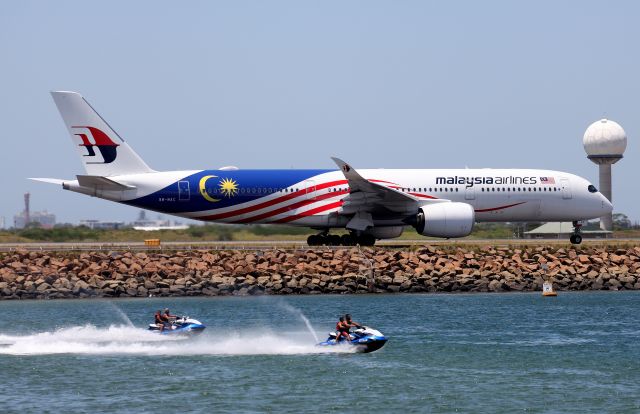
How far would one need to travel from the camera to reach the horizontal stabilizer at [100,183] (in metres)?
66.2

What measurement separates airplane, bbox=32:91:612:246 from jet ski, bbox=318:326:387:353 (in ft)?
84.4

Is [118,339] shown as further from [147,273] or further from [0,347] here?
[147,273]

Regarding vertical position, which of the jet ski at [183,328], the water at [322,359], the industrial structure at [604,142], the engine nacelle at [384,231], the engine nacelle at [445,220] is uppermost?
the industrial structure at [604,142]

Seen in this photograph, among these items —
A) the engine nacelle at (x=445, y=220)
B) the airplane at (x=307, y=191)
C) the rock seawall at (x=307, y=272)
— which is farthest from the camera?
the airplane at (x=307, y=191)

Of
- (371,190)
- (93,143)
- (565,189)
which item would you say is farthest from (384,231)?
(93,143)

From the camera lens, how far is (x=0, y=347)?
43.5 meters

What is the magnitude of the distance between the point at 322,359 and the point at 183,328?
5491 mm

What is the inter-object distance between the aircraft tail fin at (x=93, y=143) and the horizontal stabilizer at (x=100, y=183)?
1945mm

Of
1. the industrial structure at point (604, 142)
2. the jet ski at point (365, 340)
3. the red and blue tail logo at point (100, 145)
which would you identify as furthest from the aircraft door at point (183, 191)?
the industrial structure at point (604, 142)

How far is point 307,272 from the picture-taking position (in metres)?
61.8

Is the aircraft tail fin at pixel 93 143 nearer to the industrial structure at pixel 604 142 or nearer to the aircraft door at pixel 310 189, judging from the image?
the aircraft door at pixel 310 189

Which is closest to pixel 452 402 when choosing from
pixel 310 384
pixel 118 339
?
pixel 310 384

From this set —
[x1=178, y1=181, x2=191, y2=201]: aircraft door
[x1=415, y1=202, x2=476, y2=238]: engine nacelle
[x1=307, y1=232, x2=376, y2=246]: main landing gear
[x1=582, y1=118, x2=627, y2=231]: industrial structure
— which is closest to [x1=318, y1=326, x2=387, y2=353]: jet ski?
[x1=415, y1=202, x2=476, y2=238]: engine nacelle

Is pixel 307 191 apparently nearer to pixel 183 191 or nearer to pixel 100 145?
pixel 183 191
